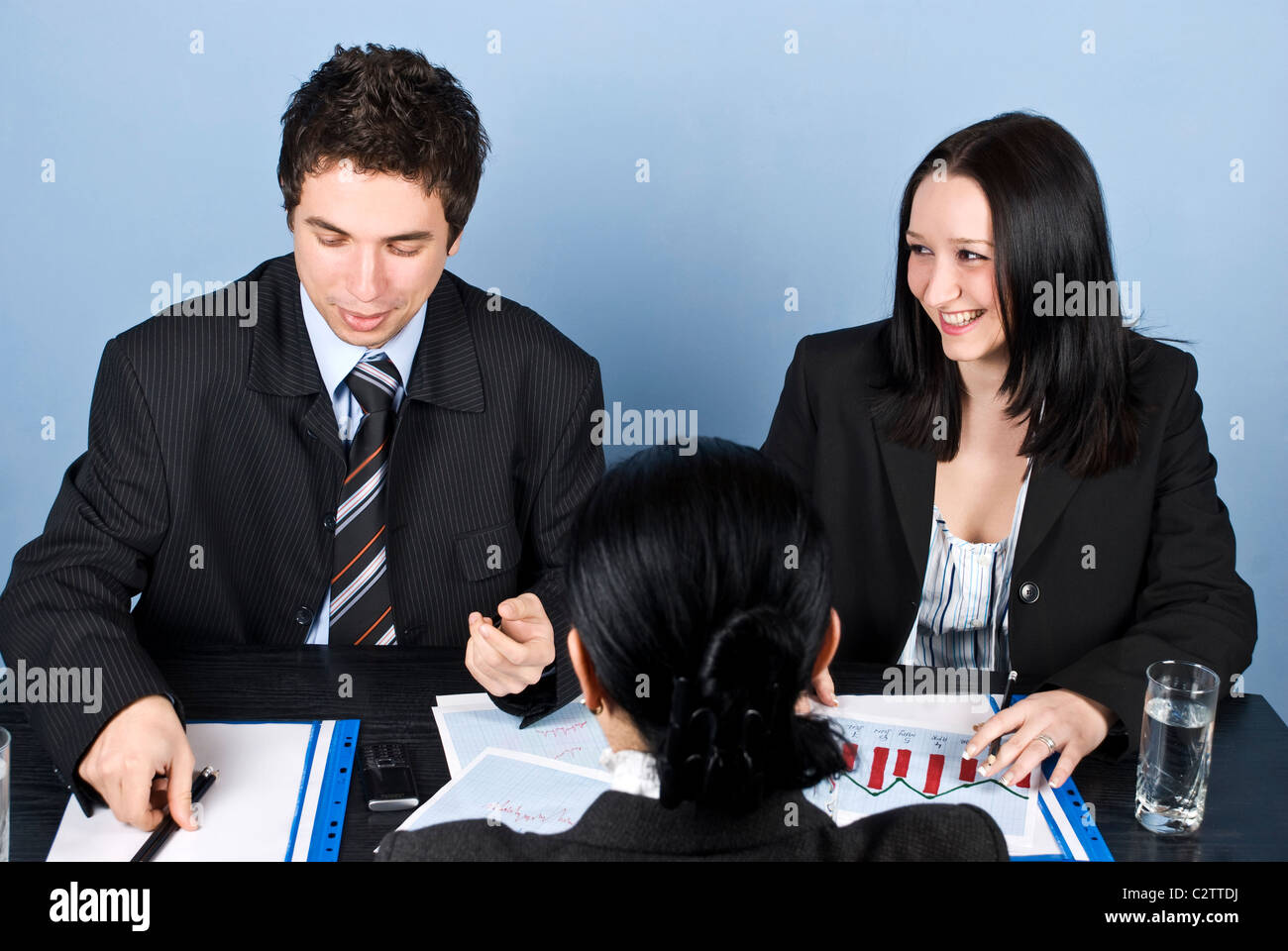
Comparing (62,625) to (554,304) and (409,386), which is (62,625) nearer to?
(409,386)

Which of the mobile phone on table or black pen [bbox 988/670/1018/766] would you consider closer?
the mobile phone on table

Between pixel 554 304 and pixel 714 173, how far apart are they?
1.85 feet

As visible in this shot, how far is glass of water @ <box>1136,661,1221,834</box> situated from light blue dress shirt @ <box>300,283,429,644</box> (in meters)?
1.37

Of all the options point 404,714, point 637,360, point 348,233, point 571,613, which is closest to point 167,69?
point 637,360

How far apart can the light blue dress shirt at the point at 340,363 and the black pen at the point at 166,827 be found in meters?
0.61

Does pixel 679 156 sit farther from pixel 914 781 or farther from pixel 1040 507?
pixel 914 781

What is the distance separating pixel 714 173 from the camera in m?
3.56

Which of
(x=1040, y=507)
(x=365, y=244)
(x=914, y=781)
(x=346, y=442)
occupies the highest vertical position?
(x=365, y=244)

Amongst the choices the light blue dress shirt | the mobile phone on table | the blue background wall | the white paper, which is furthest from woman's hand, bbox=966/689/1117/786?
the blue background wall

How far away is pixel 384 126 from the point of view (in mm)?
2170

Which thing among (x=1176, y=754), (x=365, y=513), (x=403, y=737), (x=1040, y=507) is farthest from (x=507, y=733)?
(x=1040, y=507)

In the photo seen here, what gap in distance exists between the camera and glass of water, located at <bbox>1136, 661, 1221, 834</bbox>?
173 centimetres

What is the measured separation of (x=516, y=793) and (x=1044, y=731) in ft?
2.46

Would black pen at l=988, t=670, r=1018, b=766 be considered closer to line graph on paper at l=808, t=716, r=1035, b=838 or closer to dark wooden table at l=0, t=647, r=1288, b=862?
line graph on paper at l=808, t=716, r=1035, b=838
